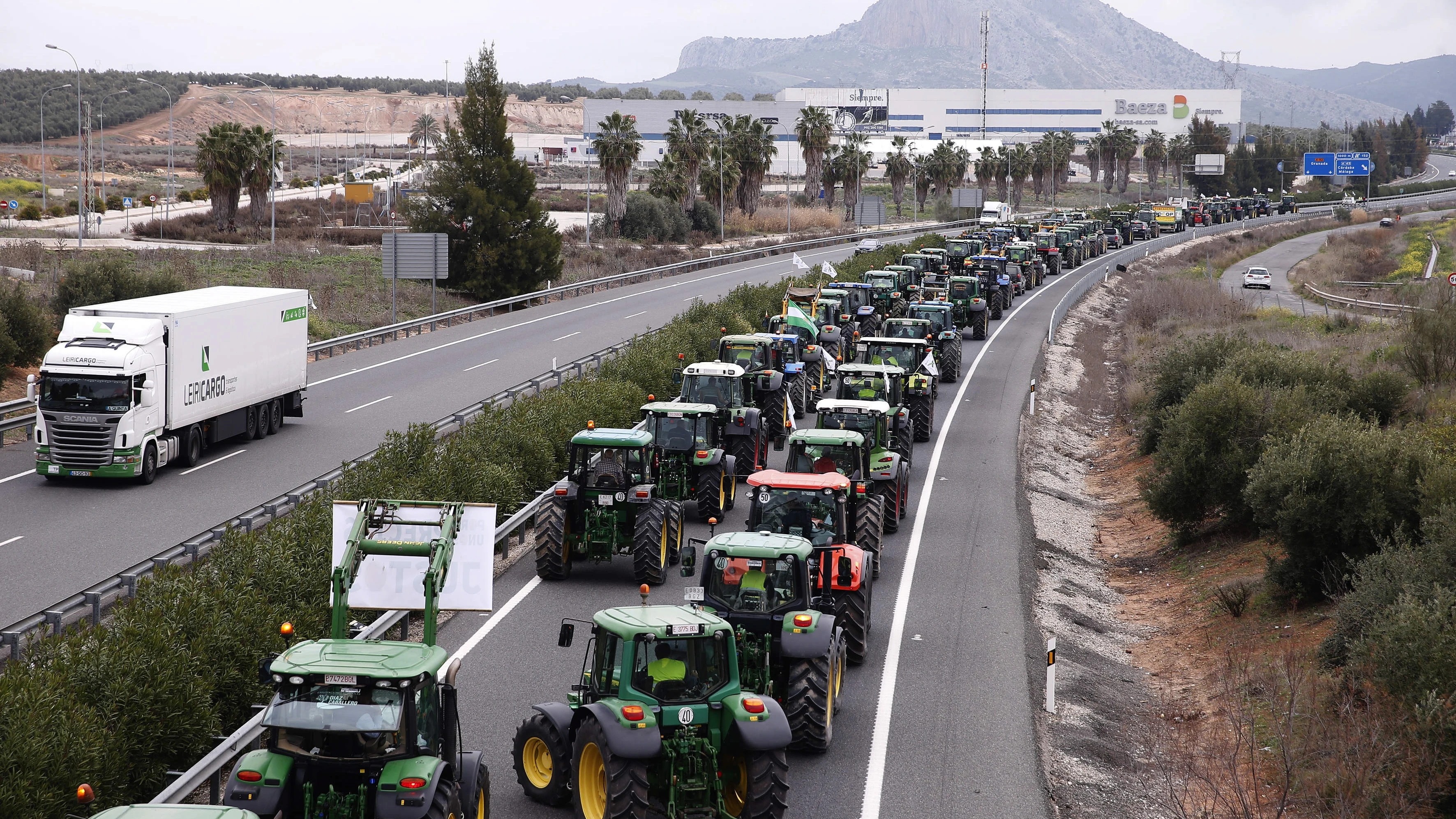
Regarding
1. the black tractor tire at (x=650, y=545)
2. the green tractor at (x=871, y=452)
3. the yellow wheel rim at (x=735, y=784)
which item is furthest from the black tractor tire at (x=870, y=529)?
the yellow wheel rim at (x=735, y=784)

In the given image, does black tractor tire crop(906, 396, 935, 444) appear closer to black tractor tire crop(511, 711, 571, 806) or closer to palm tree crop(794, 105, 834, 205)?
black tractor tire crop(511, 711, 571, 806)

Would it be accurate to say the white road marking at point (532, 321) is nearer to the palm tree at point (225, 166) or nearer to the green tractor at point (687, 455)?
the green tractor at point (687, 455)

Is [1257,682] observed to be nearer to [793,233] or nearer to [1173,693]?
[1173,693]

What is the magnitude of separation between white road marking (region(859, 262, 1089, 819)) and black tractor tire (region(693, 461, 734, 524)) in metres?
3.41

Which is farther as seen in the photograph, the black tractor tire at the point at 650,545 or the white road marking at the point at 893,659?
the black tractor tire at the point at 650,545

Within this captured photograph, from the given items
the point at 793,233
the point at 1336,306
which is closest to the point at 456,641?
the point at 1336,306

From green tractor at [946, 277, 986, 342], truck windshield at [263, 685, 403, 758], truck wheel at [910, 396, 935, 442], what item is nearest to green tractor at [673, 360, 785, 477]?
truck wheel at [910, 396, 935, 442]

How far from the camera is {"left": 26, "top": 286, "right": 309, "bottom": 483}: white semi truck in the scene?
978 inches

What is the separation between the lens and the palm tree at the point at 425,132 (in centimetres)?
13312

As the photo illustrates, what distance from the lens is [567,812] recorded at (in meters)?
11.7

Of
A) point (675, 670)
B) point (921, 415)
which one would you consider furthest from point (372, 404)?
point (675, 670)

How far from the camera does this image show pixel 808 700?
13281 millimetres

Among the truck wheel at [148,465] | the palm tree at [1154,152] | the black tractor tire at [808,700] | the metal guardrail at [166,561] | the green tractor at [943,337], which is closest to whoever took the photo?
the black tractor tire at [808,700]

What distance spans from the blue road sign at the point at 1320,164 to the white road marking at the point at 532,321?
3156 inches
